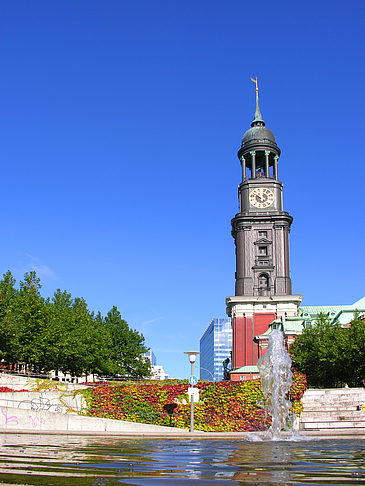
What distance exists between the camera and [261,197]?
82.3 metres

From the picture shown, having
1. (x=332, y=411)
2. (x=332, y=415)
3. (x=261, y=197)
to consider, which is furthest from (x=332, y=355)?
(x=261, y=197)

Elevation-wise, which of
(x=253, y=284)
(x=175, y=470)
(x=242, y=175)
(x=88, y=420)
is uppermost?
(x=242, y=175)

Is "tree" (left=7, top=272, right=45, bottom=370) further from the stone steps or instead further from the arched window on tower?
the arched window on tower

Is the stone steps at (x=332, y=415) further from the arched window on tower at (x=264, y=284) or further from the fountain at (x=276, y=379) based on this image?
the arched window on tower at (x=264, y=284)

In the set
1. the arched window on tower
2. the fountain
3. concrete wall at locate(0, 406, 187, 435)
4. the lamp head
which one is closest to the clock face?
the arched window on tower

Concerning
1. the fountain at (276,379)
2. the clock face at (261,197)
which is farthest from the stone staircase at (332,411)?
the clock face at (261,197)

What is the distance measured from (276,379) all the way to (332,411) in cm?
706

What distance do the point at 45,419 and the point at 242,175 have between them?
66.7 m

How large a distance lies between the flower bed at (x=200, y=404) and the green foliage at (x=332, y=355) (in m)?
22.0

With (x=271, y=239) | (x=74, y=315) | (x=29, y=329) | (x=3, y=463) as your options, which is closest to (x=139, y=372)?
(x=74, y=315)

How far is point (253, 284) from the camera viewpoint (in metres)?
78.0

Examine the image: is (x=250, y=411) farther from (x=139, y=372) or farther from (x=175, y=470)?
(x=139, y=372)

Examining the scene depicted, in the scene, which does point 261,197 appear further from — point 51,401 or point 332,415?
point 51,401

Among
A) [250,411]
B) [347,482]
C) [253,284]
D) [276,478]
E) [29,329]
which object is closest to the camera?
[347,482]
